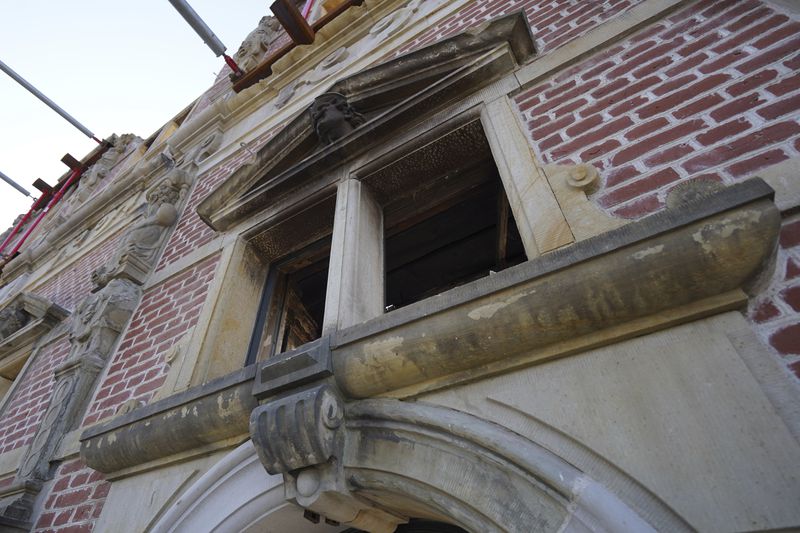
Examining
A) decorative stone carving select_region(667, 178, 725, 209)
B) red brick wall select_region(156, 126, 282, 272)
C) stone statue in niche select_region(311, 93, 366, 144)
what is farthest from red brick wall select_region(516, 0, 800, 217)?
red brick wall select_region(156, 126, 282, 272)

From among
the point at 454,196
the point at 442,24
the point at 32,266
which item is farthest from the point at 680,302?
the point at 32,266

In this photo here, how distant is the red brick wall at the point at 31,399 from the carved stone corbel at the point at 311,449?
277 cm

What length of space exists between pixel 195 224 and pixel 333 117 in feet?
5.46

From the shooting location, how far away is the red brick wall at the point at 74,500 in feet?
6.88

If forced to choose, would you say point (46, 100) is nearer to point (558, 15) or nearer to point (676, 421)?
point (558, 15)

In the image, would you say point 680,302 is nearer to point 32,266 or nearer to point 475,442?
point 475,442

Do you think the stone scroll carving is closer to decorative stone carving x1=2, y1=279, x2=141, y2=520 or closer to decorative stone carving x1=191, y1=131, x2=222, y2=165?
decorative stone carving x1=2, y1=279, x2=141, y2=520

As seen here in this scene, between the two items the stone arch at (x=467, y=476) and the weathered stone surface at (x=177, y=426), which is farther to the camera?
the weathered stone surface at (x=177, y=426)

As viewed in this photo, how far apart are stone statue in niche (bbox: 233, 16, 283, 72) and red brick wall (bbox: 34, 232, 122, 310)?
3311 mm

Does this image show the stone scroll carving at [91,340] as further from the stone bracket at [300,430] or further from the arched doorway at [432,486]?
the stone bracket at [300,430]

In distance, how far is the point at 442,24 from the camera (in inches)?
141

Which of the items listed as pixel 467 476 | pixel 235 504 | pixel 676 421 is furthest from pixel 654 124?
pixel 235 504

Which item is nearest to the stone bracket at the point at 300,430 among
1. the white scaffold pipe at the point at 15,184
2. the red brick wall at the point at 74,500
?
the red brick wall at the point at 74,500

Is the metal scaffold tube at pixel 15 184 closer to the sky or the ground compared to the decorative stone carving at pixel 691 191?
closer to the sky
